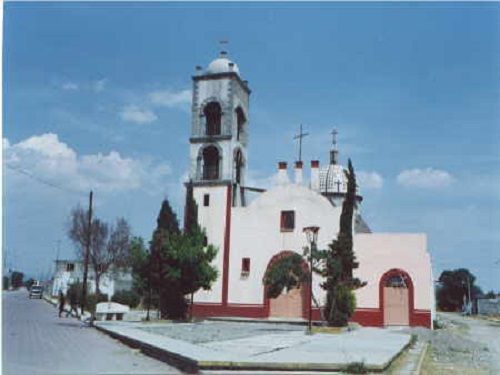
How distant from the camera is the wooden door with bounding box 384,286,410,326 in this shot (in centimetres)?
3061

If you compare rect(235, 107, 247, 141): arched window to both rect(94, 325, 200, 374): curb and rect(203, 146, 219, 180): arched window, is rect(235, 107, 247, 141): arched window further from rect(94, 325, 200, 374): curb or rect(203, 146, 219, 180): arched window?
rect(94, 325, 200, 374): curb

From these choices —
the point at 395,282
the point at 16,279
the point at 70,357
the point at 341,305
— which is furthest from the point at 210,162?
the point at 16,279

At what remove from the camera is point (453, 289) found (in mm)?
89500

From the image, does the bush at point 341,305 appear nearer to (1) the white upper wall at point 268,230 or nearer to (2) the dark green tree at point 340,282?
(2) the dark green tree at point 340,282

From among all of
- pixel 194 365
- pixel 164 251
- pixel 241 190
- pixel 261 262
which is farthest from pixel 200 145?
pixel 194 365

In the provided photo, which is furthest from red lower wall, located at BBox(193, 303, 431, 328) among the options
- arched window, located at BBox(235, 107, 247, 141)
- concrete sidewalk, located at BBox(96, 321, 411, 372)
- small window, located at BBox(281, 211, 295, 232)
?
concrete sidewalk, located at BBox(96, 321, 411, 372)

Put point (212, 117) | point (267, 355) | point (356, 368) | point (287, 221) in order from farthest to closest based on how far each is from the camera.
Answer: point (212, 117), point (287, 221), point (267, 355), point (356, 368)

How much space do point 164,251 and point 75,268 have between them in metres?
56.7

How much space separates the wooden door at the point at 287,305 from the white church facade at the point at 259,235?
5 centimetres

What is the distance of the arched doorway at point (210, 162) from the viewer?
3512 cm

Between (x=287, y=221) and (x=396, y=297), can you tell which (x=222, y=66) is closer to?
(x=287, y=221)

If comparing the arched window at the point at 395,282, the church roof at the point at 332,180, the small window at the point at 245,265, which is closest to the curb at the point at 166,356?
the small window at the point at 245,265

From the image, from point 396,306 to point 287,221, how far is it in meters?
7.08

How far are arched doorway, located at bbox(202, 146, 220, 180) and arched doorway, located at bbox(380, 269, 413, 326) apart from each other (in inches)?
430
